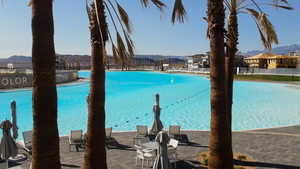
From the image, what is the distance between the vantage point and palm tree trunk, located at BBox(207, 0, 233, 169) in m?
4.91

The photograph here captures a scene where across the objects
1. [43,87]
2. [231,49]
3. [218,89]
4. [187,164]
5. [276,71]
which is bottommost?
[187,164]

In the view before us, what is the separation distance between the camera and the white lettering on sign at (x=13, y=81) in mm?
30244

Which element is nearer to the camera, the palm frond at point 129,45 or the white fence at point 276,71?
the palm frond at point 129,45

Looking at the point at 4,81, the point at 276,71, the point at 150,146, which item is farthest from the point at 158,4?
the point at 276,71

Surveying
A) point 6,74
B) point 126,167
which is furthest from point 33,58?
point 6,74

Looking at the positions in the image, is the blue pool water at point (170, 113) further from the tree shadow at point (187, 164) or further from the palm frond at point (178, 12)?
the palm frond at point (178, 12)

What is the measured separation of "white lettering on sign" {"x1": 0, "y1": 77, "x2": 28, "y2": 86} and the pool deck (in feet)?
79.3

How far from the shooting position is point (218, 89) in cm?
491

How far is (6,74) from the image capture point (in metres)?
30.5

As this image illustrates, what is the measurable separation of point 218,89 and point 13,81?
107ft

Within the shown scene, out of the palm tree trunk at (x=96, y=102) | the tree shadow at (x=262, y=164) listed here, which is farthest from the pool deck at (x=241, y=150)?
the palm tree trunk at (x=96, y=102)

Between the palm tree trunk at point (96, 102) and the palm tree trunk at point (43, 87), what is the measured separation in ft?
Answer: 5.94

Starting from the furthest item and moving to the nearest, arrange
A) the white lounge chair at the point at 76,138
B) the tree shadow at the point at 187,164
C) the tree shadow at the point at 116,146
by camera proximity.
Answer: the tree shadow at the point at 116,146, the white lounge chair at the point at 76,138, the tree shadow at the point at 187,164

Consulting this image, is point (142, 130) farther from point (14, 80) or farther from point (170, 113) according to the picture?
point (14, 80)
